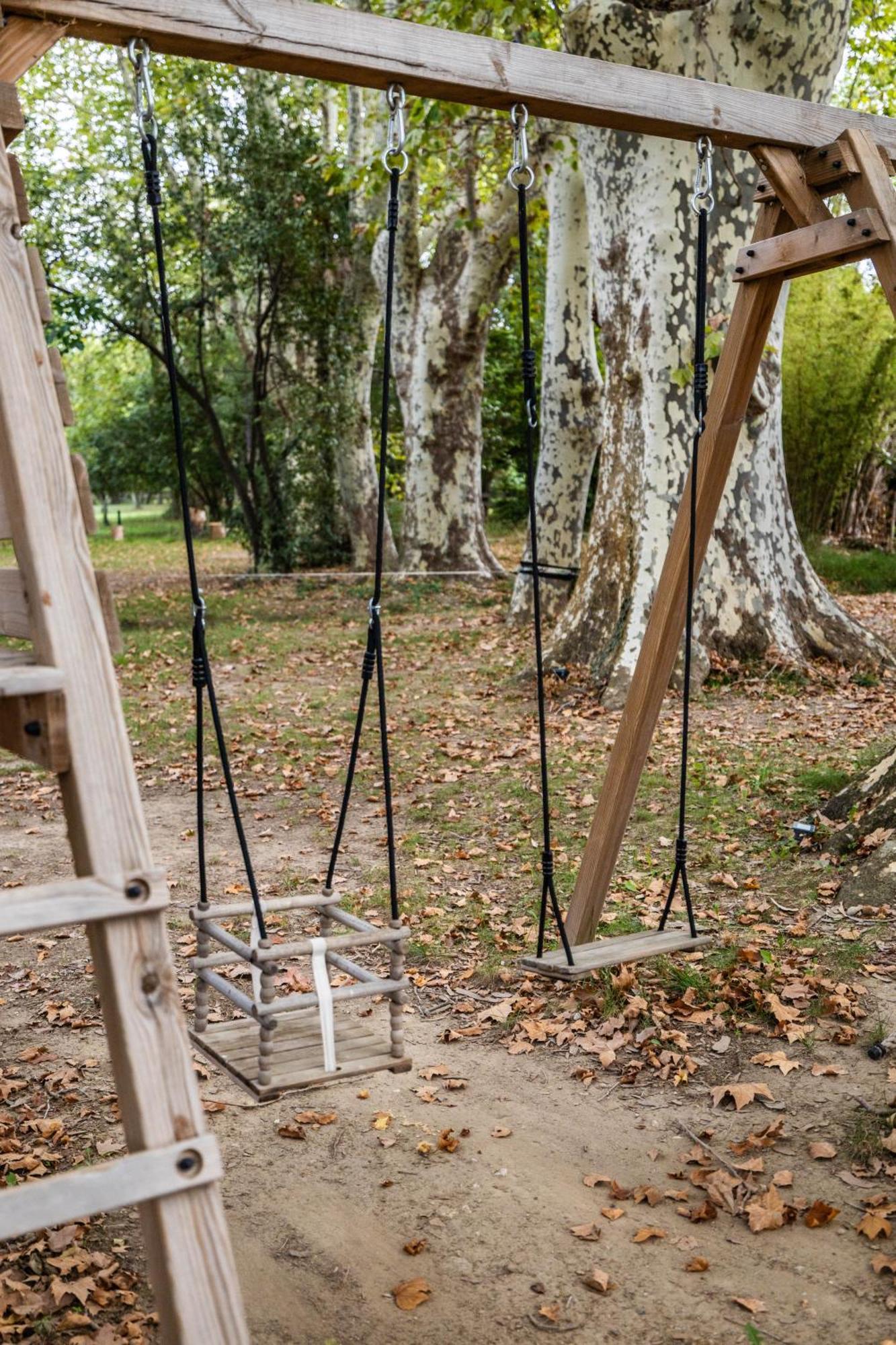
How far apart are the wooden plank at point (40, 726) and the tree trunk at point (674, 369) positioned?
21.3ft

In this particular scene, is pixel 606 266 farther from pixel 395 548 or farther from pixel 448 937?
pixel 395 548

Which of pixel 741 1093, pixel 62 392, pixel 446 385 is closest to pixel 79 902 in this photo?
pixel 62 392

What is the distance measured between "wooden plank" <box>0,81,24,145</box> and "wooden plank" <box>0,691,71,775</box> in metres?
1.25

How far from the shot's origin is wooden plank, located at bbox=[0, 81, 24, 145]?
8.48 feet

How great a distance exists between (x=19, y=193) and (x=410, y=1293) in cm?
256

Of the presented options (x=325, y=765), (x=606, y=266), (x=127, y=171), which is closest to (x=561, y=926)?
(x=325, y=765)

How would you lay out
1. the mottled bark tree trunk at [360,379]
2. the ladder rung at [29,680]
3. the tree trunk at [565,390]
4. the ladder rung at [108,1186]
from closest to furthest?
the ladder rung at [108,1186] → the ladder rung at [29,680] → the tree trunk at [565,390] → the mottled bark tree trunk at [360,379]

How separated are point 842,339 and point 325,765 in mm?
10924

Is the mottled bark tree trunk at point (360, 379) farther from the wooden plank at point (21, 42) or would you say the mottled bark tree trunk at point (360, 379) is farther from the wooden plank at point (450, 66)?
the wooden plank at point (21, 42)

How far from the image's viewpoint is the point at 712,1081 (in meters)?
4.03

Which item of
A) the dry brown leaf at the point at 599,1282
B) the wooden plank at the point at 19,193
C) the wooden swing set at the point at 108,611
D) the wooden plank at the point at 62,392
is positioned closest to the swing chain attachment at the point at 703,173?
the wooden swing set at the point at 108,611

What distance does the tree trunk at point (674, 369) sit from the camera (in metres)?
8.54

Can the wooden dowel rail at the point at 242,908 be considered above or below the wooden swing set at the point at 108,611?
below

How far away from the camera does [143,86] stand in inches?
117
